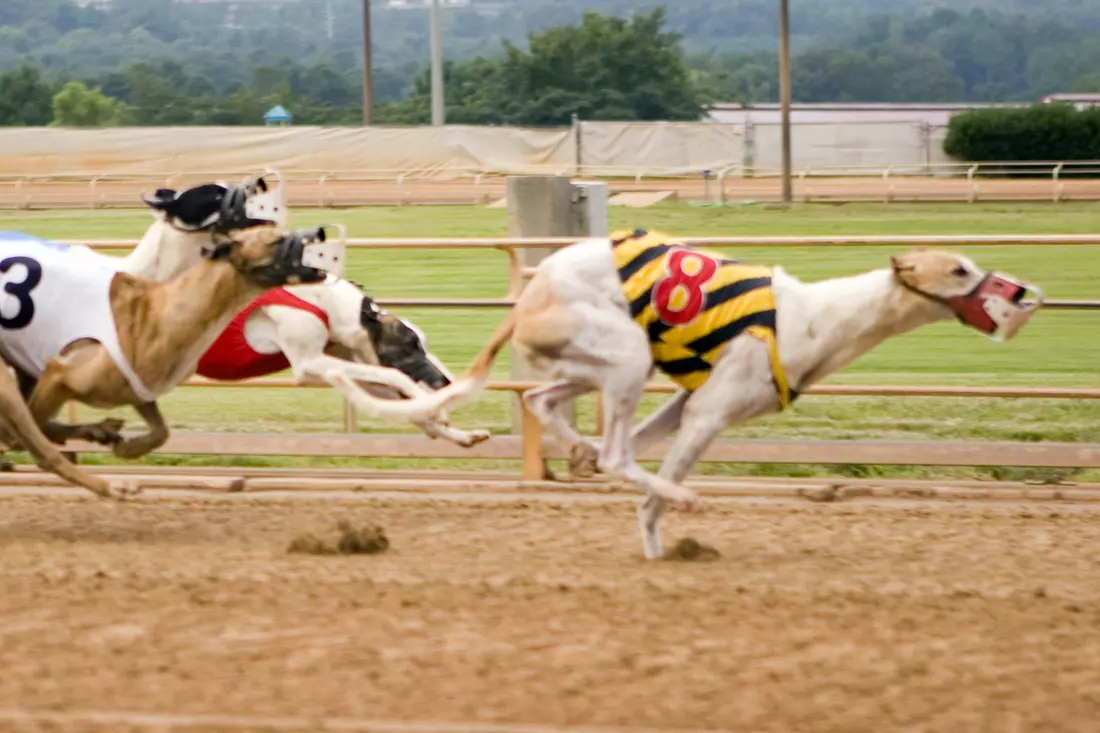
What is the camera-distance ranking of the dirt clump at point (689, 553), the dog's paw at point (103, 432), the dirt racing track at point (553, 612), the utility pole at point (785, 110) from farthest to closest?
the utility pole at point (785, 110) < the dog's paw at point (103, 432) < the dirt clump at point (689, 553) < the dirt racing track at point (553, 612)

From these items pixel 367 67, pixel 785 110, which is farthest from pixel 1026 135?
pixel 367 67

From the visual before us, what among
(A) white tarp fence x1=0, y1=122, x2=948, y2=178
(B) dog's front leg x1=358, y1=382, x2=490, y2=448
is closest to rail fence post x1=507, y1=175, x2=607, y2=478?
(B) dog's front leg x1=358, y1=382, x2=490, y2=448

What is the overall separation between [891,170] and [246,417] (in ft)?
70.9

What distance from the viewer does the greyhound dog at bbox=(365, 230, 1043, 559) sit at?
6648 millimetres

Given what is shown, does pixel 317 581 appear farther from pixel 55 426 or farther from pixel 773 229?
pixel 773 229

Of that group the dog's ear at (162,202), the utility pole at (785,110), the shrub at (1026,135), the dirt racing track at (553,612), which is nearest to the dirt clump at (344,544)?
the dirt racing track at (553,612)

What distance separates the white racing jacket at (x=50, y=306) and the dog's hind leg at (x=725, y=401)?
6.55 ft

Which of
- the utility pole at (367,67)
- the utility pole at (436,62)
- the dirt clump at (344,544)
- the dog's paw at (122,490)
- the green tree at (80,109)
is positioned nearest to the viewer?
the dirt clump at (344,544)

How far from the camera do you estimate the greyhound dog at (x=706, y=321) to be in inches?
262

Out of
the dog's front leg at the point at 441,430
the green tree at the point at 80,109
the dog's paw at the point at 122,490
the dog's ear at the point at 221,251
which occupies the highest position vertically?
the green tree at the point at 80,109

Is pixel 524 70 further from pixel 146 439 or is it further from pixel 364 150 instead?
pixel 146 439

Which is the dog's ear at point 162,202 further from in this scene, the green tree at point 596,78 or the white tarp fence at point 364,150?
the green tree at point 596,78

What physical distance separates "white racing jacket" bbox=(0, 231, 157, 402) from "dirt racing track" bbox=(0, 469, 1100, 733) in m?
0.72

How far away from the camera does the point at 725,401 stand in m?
6.68
